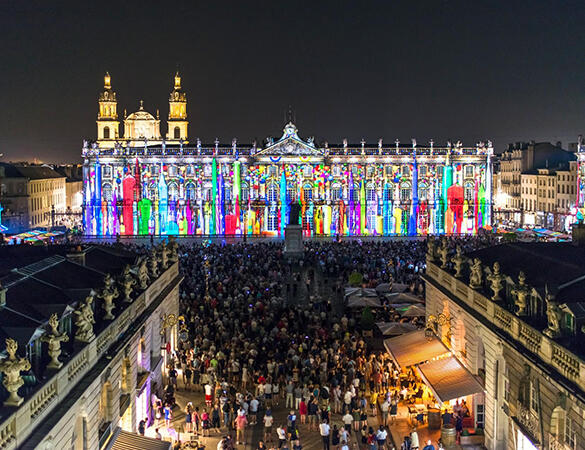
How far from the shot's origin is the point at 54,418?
13227mm

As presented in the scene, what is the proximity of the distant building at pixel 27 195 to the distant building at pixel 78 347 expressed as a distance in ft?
229

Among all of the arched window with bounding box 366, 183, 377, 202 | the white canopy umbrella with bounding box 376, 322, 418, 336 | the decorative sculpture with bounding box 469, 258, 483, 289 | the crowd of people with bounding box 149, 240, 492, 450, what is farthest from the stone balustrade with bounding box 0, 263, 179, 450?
the arched window with bounding box 366, 183, 377, 202

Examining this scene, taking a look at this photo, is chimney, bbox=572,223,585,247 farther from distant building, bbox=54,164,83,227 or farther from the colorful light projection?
distant building, bbox=54,164,83,227

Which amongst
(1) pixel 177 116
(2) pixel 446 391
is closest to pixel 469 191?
(1) pixel 177 116

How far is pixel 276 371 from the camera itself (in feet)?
86.3

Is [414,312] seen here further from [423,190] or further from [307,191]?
[423,190]

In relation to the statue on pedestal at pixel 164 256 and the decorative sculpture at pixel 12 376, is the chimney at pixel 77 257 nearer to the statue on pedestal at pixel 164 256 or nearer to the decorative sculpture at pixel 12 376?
the statue on pedestal at pixel 164 256

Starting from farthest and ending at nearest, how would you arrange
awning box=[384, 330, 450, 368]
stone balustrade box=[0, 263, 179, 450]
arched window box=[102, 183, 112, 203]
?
arched window box=[102, 183, 112, 203] < awning box=[384, 330, 450, 368] < stone balustrade box=[0, 263, 179, 450]

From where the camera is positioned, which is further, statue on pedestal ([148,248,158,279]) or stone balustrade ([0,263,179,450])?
statue on pedestal ([148,248,158,279])

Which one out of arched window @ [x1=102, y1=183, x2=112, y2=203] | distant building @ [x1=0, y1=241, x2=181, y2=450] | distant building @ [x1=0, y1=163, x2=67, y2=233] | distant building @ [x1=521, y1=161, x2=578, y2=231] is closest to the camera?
distant building @ [x1=0, y1=241, x2=181, y2=450]

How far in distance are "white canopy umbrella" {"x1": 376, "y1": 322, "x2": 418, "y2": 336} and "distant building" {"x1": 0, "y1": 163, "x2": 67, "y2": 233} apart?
6760 cm

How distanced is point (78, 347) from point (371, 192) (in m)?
77.5

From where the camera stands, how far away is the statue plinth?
201ft

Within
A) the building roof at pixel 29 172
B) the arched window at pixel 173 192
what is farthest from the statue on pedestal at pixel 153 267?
the building roof at pixel 29 172
